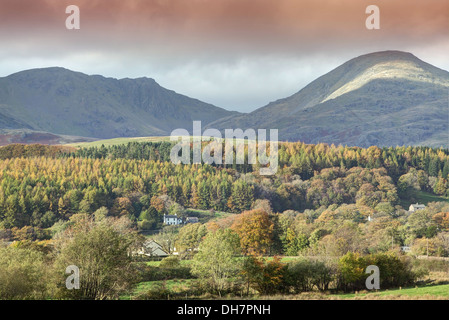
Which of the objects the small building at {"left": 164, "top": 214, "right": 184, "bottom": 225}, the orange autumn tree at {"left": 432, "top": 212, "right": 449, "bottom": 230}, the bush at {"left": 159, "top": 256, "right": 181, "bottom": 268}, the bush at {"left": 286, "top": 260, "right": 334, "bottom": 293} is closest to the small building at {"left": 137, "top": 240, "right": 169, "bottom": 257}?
the bush at {"left": 159, "top": 256, "right": 181, "bottom": 268}

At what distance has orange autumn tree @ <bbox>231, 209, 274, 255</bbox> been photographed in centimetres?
12469

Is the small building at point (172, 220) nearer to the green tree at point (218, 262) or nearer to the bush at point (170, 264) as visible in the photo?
the bush at point (170, 264)

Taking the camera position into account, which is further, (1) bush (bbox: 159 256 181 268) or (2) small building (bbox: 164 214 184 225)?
(2) small building (bbox: 164 214 184 225)

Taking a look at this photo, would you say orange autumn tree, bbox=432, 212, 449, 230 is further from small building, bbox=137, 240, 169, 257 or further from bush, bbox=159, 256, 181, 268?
bush, bbox=159, 256, 181, 268

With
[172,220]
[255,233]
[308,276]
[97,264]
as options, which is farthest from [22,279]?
[172,220]

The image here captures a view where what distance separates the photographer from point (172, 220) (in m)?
193

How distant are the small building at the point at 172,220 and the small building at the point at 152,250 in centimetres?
5725

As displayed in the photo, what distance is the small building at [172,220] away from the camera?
190725mm

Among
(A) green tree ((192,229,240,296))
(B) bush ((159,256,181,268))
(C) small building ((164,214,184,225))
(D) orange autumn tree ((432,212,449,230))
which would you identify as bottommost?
(C) small building ((164,214,184,225))

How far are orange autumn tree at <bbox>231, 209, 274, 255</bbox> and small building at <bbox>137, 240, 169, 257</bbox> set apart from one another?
53.2ft

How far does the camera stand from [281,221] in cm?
13325

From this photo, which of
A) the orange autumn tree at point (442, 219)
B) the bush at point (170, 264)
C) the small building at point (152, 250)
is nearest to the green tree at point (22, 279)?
the bush at point (170, 264)

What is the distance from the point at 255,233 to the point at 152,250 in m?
21.5
